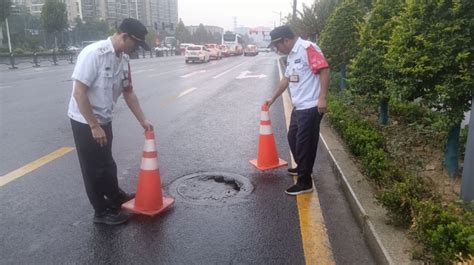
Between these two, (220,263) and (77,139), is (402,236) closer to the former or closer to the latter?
(220,263)

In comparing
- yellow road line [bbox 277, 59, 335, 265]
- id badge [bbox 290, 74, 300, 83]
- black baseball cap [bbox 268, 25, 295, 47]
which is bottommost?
yellow road line [bbox 277, 59, 335, 265]

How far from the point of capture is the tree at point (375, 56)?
6.05 m

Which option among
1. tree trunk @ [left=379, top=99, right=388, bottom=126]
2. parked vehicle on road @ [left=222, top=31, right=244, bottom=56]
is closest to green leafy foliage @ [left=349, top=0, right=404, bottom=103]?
tree trunk @ [left=379, top=99, right=388, bottom=126]

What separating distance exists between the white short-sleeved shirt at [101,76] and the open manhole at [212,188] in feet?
4.12

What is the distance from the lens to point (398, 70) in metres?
4.25

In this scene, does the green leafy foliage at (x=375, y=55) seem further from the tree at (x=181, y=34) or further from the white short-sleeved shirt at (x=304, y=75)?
the tree at (x=181, y=34)

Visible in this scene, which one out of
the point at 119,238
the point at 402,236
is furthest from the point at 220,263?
the point at 402,236

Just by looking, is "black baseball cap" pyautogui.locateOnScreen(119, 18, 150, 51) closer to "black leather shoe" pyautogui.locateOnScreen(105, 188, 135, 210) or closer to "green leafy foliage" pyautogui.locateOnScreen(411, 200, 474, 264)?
"black leather shoe" pyautogui.locateOnScreen(105, 188, 135, 210)

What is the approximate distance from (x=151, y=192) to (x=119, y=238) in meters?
0.58

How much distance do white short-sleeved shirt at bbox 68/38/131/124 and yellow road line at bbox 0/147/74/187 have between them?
6.46 ft

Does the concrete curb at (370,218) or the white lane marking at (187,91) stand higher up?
the concrete curb at (370,218)

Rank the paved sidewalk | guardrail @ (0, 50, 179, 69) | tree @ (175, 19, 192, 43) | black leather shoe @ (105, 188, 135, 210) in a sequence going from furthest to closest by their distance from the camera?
tree @ (175, 19, 192, 43)
guardrail @ (0, 50, 179, 69)
black leather shoe @ (105, 188, 135, 210)
the paved sidewalk

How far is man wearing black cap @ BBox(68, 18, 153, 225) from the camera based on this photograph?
3320mm

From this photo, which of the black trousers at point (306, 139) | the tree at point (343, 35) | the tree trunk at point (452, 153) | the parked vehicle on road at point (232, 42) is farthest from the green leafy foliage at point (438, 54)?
the parked vehicle on road at point (232, 42)
